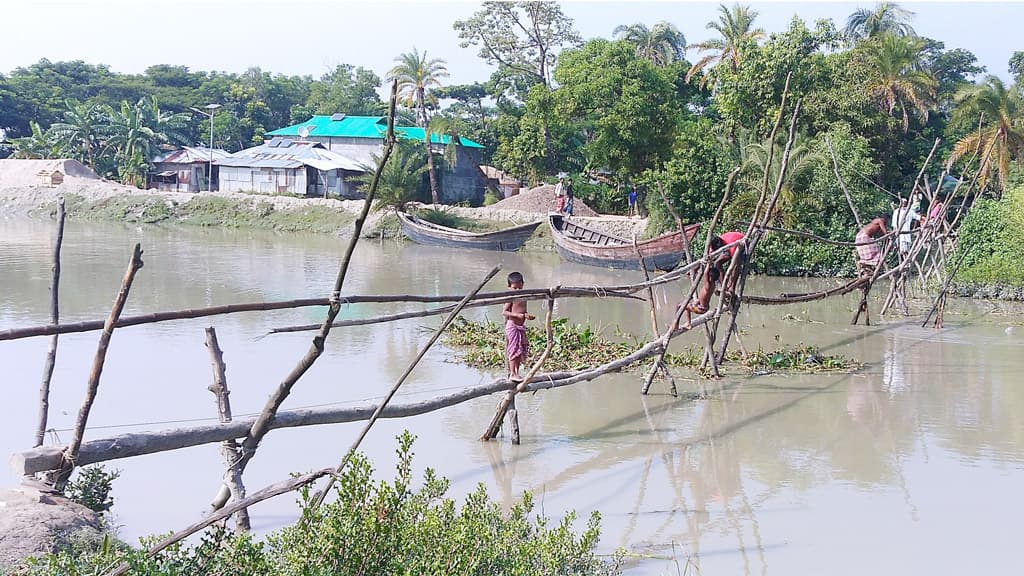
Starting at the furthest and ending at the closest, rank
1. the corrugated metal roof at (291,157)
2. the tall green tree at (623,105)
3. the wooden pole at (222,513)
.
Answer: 1. the corrugated metal roof at (291,157)
2. the tall green tree at (623,105)
3. the wooden pole at (222,513)

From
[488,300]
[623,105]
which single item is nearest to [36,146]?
[623,105]

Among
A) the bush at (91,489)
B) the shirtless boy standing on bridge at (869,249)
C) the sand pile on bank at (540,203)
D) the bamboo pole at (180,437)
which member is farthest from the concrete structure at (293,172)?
the bamboo pole at (180,437)

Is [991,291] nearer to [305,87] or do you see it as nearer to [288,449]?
[288,449]

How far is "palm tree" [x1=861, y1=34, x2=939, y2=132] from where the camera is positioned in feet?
70.2

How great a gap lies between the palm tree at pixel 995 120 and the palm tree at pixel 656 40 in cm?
1605

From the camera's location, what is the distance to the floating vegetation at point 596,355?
32.4 ft

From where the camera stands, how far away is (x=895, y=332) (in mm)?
12422

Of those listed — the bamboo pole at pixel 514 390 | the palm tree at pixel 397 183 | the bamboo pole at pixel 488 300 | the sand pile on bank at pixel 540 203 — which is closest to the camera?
the bamboo pole at pixel 488 300

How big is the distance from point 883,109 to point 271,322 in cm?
1580

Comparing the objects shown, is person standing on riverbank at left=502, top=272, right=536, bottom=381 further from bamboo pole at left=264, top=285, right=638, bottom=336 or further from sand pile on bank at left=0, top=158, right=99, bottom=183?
sand pile on bank at left=0, top=158, right=99, bottom=183

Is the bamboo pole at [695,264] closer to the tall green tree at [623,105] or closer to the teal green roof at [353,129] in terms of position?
the tall green tree at [623,105]

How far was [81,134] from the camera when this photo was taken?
125 ft

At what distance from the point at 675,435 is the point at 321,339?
4356mm

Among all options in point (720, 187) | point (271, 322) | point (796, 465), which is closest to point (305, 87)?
point (720, 187)
